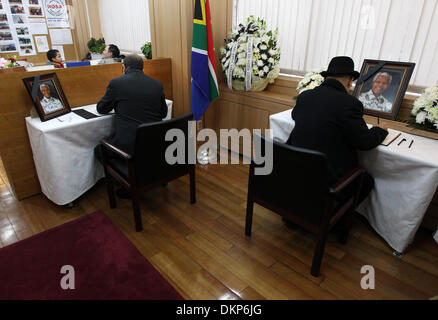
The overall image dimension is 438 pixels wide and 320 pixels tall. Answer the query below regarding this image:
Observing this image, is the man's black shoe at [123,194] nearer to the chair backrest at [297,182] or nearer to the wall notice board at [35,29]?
the chair backrest at [297,182]

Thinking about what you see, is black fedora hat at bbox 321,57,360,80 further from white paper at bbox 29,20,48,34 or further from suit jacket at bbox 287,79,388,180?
white paper at bbox 29,20,48,34

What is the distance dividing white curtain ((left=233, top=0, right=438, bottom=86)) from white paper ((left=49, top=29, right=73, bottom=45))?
3314mm

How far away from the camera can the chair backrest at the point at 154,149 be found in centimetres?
182

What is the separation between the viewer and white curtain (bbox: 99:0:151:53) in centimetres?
445

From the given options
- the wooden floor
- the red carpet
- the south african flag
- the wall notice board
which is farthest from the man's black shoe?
the wall notice board

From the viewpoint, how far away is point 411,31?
221cm

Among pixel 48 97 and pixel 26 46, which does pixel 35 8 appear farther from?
pixel 48 97

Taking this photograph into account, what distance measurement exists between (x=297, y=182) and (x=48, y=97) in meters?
2.01

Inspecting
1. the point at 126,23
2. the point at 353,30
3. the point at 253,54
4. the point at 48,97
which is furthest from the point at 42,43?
the point at 353,30

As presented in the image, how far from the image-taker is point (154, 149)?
1936 millimetres

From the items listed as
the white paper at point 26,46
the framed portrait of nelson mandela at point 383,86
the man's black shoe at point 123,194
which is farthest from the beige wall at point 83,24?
the framed portrait of nelson mandela at point 383,86
